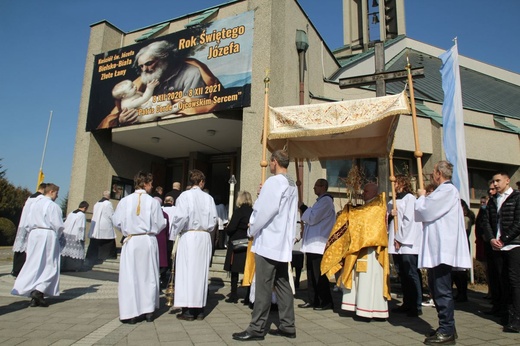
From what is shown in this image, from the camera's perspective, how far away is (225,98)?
10438 mm

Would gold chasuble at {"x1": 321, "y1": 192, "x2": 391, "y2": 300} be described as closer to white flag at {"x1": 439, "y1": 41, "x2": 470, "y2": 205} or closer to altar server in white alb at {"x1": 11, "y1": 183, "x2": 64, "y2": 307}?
white flag at {"x1": 439, "y1": 41, "x2": 470, "y2": 205}

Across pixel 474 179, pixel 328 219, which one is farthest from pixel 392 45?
pixel 328 219

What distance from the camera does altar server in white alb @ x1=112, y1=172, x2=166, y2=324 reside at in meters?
4.73

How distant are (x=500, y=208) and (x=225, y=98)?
738 centimetres

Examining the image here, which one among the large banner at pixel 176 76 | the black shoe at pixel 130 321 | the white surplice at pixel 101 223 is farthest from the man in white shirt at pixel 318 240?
the white surplice at pixel 101 223

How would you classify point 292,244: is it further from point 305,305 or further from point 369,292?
point 305,305

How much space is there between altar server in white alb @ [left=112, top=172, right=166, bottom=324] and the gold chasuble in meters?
2.48

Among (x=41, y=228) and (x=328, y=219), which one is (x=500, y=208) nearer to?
(x=328, y=219)

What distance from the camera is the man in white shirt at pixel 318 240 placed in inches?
225

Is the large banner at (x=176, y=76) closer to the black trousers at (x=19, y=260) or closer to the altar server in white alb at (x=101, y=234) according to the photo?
the altar server in white alb at (x=101, y=234)

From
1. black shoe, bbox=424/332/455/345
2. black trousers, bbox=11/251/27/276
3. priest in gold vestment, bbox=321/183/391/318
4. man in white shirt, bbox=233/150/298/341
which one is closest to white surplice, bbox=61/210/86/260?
black trousers, bbox=11/251/27/276

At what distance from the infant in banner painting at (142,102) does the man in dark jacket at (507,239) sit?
8.67m

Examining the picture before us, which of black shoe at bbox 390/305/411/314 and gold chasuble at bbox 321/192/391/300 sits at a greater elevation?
gold chasuble at bbox 321/192/391/300

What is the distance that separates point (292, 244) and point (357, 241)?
1321 millimetres
